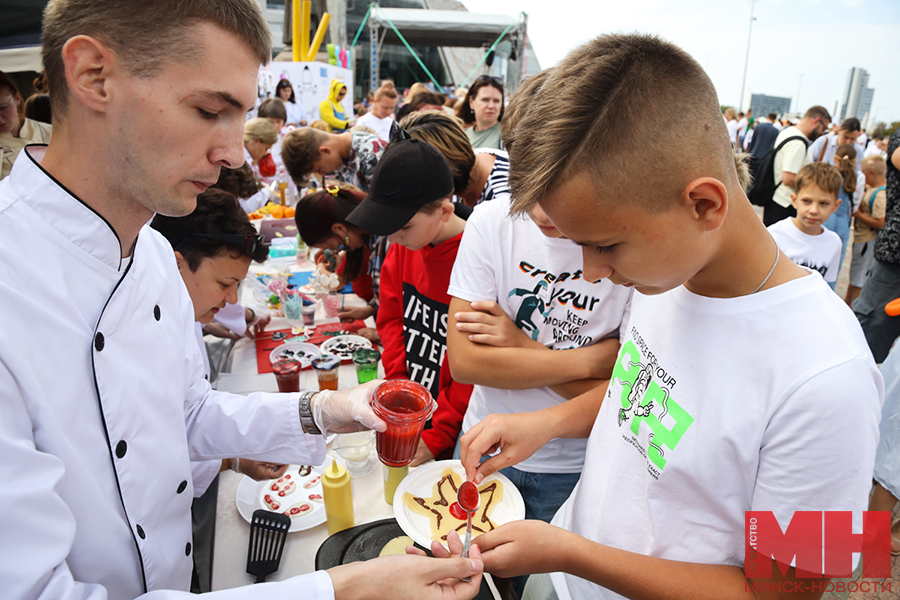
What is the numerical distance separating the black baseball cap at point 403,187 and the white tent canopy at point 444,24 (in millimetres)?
17523

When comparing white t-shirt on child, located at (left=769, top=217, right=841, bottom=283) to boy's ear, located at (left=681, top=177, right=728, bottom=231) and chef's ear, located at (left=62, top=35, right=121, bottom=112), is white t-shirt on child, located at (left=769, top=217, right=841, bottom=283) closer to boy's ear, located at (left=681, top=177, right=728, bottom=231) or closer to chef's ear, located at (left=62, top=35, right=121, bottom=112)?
boy's ear, located at (left=681, top=177, right=728, bottom=231)

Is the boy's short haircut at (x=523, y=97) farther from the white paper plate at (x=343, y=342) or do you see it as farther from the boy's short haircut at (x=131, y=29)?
the white paper plate at (x=343, y=342)

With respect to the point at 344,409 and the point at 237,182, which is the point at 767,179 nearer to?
the point at 237,182

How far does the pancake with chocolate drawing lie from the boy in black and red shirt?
512 mm

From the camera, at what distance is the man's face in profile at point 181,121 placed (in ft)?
3.41

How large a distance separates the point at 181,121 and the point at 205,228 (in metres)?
1.34

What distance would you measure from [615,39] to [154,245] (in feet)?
4.93

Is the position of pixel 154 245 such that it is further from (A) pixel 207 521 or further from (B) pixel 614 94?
(B) pixel 614 94

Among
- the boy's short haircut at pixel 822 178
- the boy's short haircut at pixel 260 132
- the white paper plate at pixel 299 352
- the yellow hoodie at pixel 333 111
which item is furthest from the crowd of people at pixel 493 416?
Result: the yellow hoodie at pixel 333 111

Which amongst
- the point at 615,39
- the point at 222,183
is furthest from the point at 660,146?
the point at 222,183

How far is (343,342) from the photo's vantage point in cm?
332

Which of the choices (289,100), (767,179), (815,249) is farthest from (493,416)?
(289,100)

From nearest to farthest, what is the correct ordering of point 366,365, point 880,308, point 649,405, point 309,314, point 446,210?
point 649,405, point 446,210, point 366,365, point 309,314, point 880,308

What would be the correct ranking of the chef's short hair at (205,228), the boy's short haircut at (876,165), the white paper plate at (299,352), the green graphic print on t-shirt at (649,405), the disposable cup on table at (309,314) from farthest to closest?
the boy's short haircut at (876,165) → the disposable cup on table at (309,314) → the white paper plate at (299,352) → the chef's short hair at (205,228) → the green graphic print on t-shirt at (649,405)
